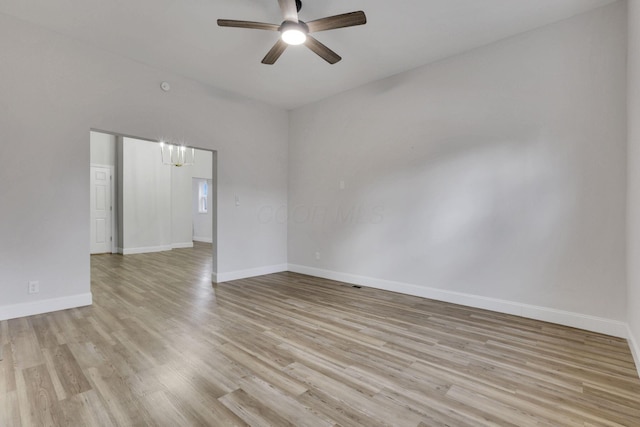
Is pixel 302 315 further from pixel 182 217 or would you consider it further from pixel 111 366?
pixel 182 217

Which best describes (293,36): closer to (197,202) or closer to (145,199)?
(145,199)

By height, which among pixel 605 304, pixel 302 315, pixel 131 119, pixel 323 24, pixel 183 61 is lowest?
pixel 302 315

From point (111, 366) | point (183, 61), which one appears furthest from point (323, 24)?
point (111, 366)

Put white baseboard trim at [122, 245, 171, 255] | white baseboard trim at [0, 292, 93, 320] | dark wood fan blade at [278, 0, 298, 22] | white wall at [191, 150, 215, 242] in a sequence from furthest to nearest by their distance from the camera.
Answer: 1. white wall at [191, 150, 215, 242]
2. white baseboard trim at [122, 245, 171, 255]
3. white baseboard trim at [0, 292, 93, 320]
4. dark wood fan blade at [278, 0, 298, 22]

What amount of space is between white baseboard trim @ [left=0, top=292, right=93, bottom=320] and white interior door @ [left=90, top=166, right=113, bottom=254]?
188 inches

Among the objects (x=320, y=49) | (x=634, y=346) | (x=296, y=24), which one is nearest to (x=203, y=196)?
(x=320, y=49)

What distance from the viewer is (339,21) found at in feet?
8.26

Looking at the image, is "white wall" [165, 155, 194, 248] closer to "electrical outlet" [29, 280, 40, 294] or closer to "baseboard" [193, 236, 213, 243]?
"baseboard" [193, 236, 213, 243]

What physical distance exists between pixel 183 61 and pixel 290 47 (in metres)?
1.43

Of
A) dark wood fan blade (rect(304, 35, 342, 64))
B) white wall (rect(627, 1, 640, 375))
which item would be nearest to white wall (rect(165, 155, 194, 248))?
dark wood fan blade (rect(304, 35, 342, 64))

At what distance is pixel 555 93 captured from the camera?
2.98 m

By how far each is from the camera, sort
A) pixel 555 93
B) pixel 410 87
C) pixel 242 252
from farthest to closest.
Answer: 1. pixel 242 252
2. pixel 410 87
3. pixel 555 93

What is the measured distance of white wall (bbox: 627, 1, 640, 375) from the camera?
7.00 feet

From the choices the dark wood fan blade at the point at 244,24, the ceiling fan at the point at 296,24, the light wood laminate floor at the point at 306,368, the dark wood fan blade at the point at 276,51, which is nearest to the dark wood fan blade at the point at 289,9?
the ceiling fan at the point at 296,24
